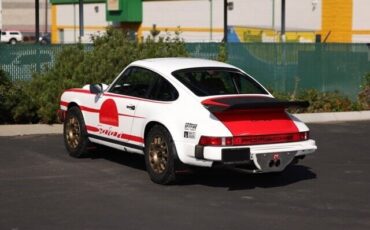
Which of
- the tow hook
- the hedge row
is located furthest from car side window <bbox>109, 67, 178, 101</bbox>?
the hedge row

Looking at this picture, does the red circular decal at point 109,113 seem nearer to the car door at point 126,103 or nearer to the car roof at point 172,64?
the car door at point 126,103

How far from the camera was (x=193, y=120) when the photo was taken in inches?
341

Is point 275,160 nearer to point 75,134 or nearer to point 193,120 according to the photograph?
point 193,120

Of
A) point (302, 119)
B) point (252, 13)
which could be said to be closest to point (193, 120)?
point (302, 119)

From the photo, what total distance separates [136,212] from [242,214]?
1150mm

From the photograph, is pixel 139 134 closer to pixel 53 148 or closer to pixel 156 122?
pixel 156 122

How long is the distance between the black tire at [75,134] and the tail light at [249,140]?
295 cm

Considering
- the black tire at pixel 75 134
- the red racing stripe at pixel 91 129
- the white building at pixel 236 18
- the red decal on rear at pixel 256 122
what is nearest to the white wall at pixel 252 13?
the white building at pixel 236 18

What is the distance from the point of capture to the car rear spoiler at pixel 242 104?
848cm

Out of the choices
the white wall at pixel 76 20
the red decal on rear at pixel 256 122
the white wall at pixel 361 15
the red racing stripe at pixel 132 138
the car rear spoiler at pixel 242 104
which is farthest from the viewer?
the white wall at pixel 76 20

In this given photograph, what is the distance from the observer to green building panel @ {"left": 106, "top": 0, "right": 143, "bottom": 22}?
61.6m

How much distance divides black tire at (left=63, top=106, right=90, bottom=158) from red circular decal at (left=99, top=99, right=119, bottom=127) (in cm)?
59

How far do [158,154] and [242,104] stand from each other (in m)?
1.38

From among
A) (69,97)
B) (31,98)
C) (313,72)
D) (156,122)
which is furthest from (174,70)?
(313,72)
